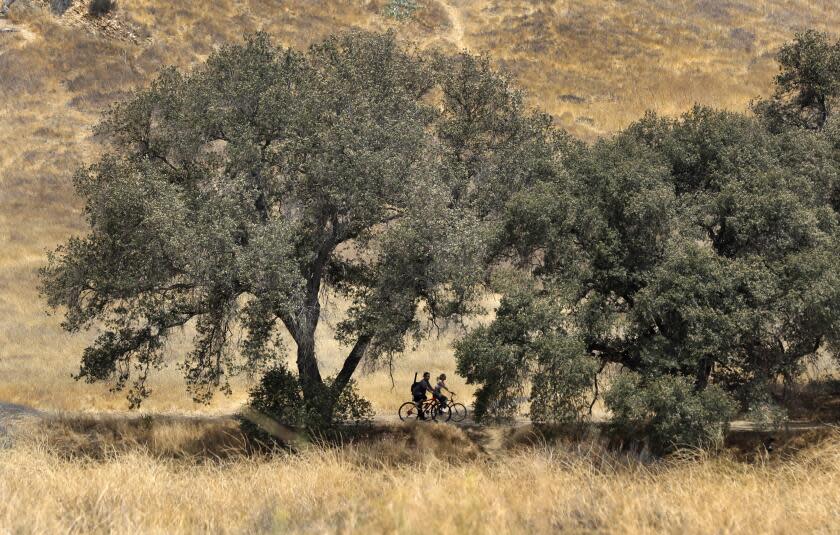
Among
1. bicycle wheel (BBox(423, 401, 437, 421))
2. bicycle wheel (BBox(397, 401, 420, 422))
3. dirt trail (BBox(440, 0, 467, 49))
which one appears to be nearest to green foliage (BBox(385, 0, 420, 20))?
dirt trail (BBox(440, 0, 467, 49))

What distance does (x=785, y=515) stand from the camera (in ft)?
28.0

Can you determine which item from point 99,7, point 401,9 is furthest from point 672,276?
point 401,9

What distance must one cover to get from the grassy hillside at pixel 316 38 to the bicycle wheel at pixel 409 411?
26.8ft

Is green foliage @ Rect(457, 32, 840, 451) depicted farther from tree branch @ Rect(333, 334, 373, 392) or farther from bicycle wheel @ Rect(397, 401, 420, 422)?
bicycle wheel @ Rect(397, 401, 420, 422)

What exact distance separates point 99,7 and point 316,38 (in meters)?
19.9

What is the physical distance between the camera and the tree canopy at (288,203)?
18719 mm

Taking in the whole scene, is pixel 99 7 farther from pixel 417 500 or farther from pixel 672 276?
pixel 417 500

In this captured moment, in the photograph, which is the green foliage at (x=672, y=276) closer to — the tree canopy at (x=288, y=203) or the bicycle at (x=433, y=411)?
the tree canopy at (x=288, y=203)

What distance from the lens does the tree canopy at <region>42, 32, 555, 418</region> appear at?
61.4 feet

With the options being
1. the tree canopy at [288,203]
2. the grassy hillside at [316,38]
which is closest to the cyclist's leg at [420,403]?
the tree canopy at [288,203]

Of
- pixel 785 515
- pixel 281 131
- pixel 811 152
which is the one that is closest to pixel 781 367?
pixel 811 152

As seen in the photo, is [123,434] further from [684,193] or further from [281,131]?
[684,193]

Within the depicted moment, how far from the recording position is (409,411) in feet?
88.1

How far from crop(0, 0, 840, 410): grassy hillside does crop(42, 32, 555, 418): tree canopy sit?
50.7 ft
